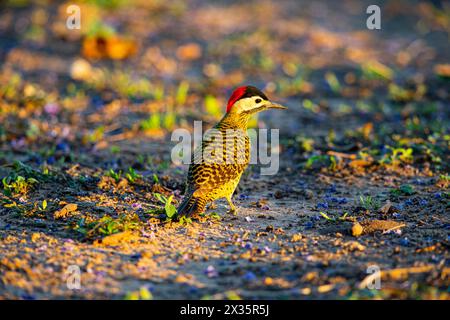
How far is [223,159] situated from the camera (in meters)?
6.41

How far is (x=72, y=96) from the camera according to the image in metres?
10.7

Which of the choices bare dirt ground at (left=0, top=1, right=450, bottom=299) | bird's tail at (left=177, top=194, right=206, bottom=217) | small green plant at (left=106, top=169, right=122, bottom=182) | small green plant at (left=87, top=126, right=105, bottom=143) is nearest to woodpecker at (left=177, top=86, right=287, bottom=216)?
bird's tail at (left=177, top=194, right=206, bottom=217)

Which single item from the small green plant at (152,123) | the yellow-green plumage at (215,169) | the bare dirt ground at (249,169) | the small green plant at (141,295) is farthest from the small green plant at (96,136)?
the small green plant at (141,295)

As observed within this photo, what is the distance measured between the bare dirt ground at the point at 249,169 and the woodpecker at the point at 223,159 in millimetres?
253

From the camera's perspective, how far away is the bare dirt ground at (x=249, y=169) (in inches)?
201

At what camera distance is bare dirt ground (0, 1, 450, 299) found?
512cm

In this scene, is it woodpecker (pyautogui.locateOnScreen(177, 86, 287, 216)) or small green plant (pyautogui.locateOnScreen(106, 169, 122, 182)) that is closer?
woodpecker (pyautogui.locateOnScreen(177, 86, 287, 216))

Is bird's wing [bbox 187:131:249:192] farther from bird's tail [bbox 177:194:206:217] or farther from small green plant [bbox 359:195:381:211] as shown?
small green plant [bbox 359:195:381:211]

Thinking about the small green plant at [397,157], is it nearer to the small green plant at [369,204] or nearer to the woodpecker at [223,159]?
the small green plant at [369,204]

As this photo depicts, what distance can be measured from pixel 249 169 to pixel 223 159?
5.70ft

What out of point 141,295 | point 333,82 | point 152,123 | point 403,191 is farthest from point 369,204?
point 333,82

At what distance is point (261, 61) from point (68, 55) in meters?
3.70

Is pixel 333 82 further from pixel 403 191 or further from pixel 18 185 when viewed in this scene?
pixel 18 185

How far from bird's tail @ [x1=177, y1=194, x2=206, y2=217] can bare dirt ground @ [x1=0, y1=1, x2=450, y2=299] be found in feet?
0.49
